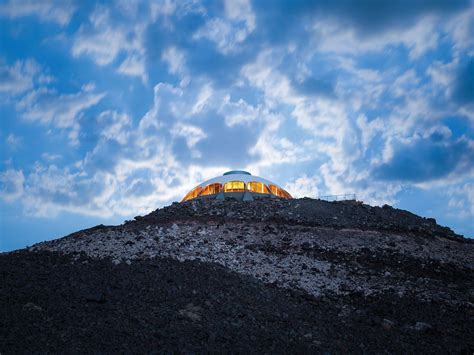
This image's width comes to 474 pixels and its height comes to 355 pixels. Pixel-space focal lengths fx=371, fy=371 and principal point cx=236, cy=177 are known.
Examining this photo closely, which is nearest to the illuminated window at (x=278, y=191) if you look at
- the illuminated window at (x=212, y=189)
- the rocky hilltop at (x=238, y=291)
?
the illuminated window at (x=212, y=189)

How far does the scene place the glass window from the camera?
132ft

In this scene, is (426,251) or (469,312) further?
(426,251)

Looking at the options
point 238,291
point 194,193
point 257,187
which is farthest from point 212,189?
point 238,291

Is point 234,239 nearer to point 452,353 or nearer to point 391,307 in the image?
point 391,307

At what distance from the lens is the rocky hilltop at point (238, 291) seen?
9992 mm

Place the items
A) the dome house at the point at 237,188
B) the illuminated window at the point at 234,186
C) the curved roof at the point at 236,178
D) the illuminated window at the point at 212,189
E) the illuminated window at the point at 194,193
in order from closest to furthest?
the dome house at the point at 237,188 → the illuminated window at the point at 234,186 → the illuminated window at the point at 212,189 → the curved roof at the point at 236,178 → the illuminated window at the point at 194,193

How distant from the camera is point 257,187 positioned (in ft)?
133

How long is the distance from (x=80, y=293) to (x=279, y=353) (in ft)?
22.2

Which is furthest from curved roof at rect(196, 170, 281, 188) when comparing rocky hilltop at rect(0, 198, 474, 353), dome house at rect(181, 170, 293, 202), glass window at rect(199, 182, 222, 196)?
rocky hilltop at rect(0, 198, 474, 353)

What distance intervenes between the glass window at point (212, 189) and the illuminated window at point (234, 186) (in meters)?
0.78

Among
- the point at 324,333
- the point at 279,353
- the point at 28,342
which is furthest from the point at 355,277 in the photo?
the point at 28,342

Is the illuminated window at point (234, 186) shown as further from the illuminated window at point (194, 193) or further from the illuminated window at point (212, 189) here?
the illuminated window at point (194, 193)

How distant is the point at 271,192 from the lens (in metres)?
40.9

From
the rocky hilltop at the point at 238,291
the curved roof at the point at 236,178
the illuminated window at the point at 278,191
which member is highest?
the curved roof at the point at 236,178
